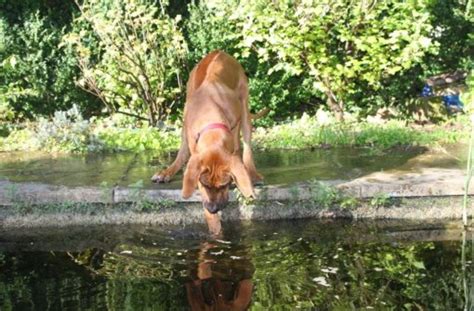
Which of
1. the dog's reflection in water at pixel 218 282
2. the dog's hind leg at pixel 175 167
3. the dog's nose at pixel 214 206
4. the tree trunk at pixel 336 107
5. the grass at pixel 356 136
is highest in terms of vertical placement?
the tree trunk at pixel 336 107

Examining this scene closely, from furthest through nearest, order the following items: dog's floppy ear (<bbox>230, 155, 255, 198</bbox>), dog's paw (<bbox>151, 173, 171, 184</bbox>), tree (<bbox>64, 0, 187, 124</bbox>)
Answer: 1. tree (<bbox>64, 0, 187, 124</bbox>)
2. dog's paw (<bbox>151, 173, 171, 184</bbox>)
3. dog's floppy ear (<bbox>230, 155, 255, 198</bbox>)

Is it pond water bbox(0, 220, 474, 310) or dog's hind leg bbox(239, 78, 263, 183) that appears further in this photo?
dog's hind leg bbox(239, 78, 263, 183)

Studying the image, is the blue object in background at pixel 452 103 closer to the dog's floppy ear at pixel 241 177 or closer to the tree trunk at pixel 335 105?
the tree trunk at pixel 335 105

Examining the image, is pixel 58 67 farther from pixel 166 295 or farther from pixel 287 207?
pixel 166 295

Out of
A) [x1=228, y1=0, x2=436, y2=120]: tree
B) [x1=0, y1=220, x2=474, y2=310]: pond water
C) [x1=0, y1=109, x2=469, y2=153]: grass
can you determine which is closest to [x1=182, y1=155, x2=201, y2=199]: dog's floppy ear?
[x1=0, y1=220, x2=474, y2=310]: pond water

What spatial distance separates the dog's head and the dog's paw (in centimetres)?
154

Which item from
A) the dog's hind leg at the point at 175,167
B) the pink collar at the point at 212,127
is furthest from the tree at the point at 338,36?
the pink collar at the point at 212,127

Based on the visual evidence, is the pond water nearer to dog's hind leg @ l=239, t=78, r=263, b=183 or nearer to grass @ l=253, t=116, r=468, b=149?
dog's hind leg @ l=239, t=78, r=263, b=183

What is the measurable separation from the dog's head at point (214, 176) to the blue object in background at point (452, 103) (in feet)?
19.7

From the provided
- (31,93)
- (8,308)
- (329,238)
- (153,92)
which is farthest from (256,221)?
(31,93)

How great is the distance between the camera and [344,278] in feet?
13.0

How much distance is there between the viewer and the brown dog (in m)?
4.36

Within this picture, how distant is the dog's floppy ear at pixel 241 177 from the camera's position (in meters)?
4.24

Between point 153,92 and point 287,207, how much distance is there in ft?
14.3
